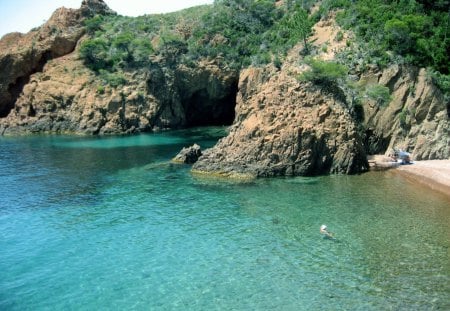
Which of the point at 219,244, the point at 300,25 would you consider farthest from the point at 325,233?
the point at 300,25

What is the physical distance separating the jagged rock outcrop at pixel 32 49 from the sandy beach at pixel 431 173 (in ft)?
204

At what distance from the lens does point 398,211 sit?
29391mm

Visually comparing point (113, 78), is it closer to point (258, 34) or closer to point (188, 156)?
point (258, 34)

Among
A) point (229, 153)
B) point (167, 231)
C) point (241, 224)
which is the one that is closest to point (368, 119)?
point (229, 153)

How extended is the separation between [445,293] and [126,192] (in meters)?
23.7

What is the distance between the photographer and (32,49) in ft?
257

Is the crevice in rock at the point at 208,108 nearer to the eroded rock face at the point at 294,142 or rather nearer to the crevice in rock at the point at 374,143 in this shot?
the crevice in rock at the point at 374,143

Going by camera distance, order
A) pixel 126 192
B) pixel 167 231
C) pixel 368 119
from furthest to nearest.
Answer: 1. pixel 368 119
2. pixel 126 192
3. pixel 167 231

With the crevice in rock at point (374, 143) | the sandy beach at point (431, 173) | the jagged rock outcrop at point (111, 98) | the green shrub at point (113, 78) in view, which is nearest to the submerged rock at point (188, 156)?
the crevice in rock at point (374, 143)

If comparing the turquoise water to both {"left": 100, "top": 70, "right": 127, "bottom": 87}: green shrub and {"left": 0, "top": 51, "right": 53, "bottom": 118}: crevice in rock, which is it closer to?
{"left": 100, "top": 70, "right": 127, "bottom": 87}: green shrub

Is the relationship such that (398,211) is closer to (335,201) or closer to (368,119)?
(335,201)

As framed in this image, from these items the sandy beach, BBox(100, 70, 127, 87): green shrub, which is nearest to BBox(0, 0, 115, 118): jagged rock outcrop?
BBox(100, 70, 127, 87): green shrub

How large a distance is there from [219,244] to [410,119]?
86.7 feet

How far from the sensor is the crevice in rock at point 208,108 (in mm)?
78125
